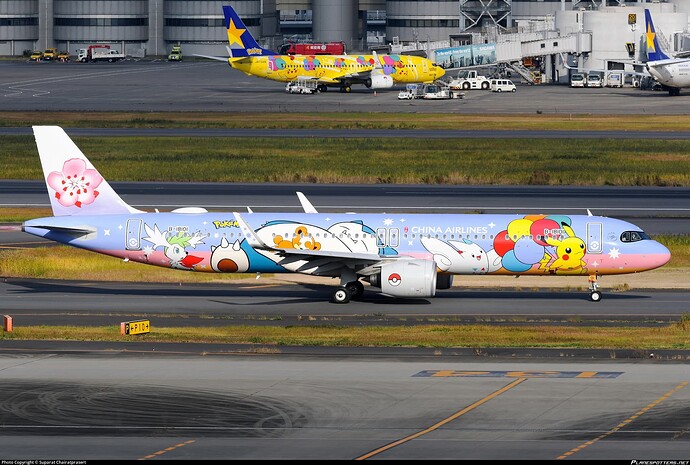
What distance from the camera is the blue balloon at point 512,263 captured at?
50219mm

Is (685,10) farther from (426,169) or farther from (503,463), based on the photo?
(503,463)

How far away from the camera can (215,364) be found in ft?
126

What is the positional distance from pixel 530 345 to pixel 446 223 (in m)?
10.2

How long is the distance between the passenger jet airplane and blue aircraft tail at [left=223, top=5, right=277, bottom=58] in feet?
363

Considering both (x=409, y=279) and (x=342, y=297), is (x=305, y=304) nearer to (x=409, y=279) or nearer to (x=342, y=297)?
(x=342, y=297)

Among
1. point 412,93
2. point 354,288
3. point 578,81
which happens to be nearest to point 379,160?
point 354,288

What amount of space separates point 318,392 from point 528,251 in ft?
59.0

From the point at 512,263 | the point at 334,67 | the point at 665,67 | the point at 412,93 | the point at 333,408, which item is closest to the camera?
the point at 333,408

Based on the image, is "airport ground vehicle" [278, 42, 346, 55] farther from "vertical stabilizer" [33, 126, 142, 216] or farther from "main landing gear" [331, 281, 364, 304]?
"main landing gear" [331, 281, 364, 304]

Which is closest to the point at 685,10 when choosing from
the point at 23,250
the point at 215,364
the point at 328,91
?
the point at 328,91

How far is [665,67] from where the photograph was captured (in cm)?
15262

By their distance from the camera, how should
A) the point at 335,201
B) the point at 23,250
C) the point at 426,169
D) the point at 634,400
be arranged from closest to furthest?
the point at 634,400 < the point at 23,250 < the point at 335,201 < the point at 426,169

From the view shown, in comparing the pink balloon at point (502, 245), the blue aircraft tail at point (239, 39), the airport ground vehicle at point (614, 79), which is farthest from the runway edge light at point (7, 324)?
the airport ground vehicle at point (614, 79)

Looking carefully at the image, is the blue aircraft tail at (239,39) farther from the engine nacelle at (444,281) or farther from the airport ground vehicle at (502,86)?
the engine nacelle at (444,281)
